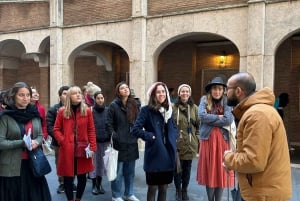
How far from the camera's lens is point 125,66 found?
15.2 metres

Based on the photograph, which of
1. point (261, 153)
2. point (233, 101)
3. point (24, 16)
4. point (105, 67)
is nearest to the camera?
point (261, 153)

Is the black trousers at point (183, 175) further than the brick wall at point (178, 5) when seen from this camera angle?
No

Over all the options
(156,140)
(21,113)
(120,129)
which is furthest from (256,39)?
(21,113)

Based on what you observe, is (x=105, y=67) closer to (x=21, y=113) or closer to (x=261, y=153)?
(x=21, y=113)

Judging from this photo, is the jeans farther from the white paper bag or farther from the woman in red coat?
the woman in red coat

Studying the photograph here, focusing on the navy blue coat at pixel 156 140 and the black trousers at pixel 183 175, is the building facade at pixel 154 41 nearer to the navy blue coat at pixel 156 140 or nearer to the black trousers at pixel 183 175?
the black trousers at pixel 183 175

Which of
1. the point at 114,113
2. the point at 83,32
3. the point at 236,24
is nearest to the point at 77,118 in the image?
the point at 114,113

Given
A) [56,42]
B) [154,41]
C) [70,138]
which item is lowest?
[70,138]

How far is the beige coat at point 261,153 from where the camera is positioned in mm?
2523

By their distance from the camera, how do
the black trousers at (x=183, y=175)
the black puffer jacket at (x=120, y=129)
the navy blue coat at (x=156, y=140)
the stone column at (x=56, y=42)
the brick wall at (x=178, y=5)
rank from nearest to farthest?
the navy blue coat at (x=156, y=140), the black puffer jacket at (x=120, y=129), the black trousers at (x=183, y=175), the brick wall at (x=178, y=5), the stone column at (x=56, y=42)

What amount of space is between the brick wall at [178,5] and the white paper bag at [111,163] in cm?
548

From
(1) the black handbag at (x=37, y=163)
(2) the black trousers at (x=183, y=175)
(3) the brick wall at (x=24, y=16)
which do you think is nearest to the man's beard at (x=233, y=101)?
(1) the black handbag at (x=37, y=163)

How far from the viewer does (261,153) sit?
8.26 ft

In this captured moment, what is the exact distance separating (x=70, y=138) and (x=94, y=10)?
7078 mm
